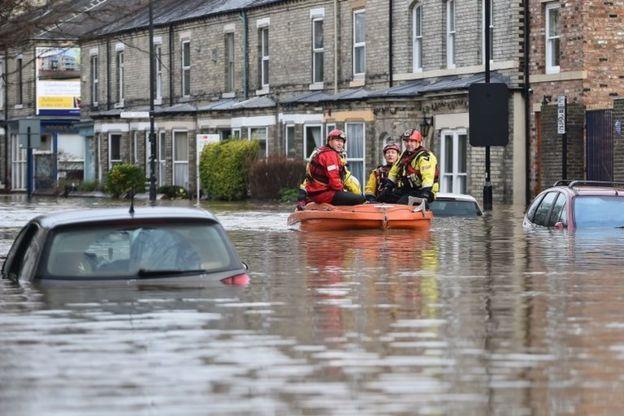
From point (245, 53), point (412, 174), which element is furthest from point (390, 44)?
point (412, 174)

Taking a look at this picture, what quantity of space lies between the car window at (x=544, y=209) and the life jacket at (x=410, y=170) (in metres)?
2.03

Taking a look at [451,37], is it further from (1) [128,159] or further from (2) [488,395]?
(2) [488,395]

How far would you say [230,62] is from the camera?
6356cm

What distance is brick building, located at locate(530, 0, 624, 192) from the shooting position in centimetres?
4394

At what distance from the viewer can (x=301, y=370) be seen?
1120cm

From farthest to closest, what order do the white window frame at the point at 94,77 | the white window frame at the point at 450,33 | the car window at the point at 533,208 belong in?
the white window frame at the point at 94,77 < the white window frame at the point at 450,33 < the car window at the point at 533,208

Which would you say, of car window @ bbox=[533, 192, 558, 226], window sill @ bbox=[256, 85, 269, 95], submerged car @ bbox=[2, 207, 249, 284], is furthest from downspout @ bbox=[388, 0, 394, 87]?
submerged car @ bbox=[2, 207, 249, 284]

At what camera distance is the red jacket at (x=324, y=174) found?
28.3m

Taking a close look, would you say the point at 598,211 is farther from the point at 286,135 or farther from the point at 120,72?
the point at 120,72

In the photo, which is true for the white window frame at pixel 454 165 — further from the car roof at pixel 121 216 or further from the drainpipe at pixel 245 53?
the car roof at pixel 121 216

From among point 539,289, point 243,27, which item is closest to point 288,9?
point 243,27

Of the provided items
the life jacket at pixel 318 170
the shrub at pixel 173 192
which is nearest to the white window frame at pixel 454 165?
the shrub at pixel 173 192

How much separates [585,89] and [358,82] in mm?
11980

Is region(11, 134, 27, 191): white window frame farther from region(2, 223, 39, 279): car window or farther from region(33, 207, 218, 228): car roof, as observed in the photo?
region(33, 207, 218, 228): car roof
